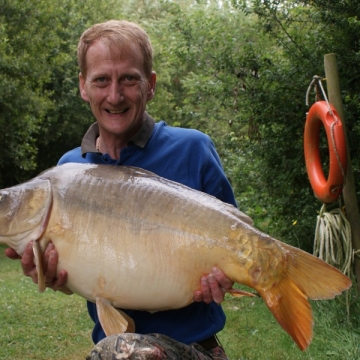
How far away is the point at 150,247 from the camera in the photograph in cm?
234

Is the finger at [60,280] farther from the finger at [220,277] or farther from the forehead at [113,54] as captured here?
the forehead at [113,54]

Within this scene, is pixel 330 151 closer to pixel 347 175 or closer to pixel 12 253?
pixel 347 175

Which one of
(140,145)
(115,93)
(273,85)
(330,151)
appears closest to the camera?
(115,93)

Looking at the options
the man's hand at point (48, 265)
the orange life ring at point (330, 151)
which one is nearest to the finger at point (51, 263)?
the man's hand at point (48, 265)

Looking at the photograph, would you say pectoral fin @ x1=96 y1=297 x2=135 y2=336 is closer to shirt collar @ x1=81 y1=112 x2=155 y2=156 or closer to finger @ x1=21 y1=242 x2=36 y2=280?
finger @ x1=21 y1=242 x2=36 y2=280

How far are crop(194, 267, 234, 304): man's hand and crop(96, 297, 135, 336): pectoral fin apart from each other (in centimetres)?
32

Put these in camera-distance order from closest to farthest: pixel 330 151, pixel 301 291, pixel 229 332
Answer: pixel 301 291
pixel 330 151
pixel 229 332

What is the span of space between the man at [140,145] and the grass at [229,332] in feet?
7.79

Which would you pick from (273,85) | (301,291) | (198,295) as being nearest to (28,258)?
(198,295)

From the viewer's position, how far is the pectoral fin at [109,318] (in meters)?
2.38

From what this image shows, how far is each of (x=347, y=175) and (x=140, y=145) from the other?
2.67 meters

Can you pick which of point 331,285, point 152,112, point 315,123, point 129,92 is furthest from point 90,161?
point 152,112

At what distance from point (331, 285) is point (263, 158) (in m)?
5.04

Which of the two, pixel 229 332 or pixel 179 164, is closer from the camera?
pixel 179 164
